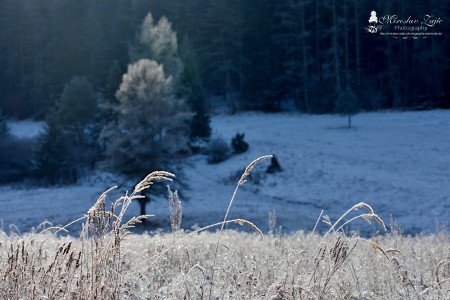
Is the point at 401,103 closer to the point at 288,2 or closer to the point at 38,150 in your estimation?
the point at 288,2

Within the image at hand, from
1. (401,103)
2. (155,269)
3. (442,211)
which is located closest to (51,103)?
(401,103)

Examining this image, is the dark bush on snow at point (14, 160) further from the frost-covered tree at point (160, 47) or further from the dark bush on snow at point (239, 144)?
the dark bush on snow at point (239, 144)

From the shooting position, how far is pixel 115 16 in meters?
52.0

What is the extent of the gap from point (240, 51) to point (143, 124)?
26.4 m

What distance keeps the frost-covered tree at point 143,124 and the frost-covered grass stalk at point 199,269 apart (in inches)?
648

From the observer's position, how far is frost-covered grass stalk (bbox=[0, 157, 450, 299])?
2.51m

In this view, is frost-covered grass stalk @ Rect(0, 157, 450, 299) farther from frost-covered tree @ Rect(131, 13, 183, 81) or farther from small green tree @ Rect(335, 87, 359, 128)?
small green tree @ Rect(335, 87, 359, 128)

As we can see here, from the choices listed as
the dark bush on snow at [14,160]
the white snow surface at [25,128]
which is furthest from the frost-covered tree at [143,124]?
the white snow surface at [25,128]

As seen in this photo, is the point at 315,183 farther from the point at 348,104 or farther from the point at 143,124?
the point at 143,124

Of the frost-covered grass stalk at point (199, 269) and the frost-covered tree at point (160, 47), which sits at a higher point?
the frost-covered tree at point (160, 47)

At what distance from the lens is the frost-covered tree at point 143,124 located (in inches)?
884

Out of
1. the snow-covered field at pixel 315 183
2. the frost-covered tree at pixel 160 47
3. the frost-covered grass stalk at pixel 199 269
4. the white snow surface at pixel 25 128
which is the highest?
the frost-covered tree at pixel 160 47

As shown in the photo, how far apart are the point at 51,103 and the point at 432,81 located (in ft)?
102

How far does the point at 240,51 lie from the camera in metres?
Result: 47.4
